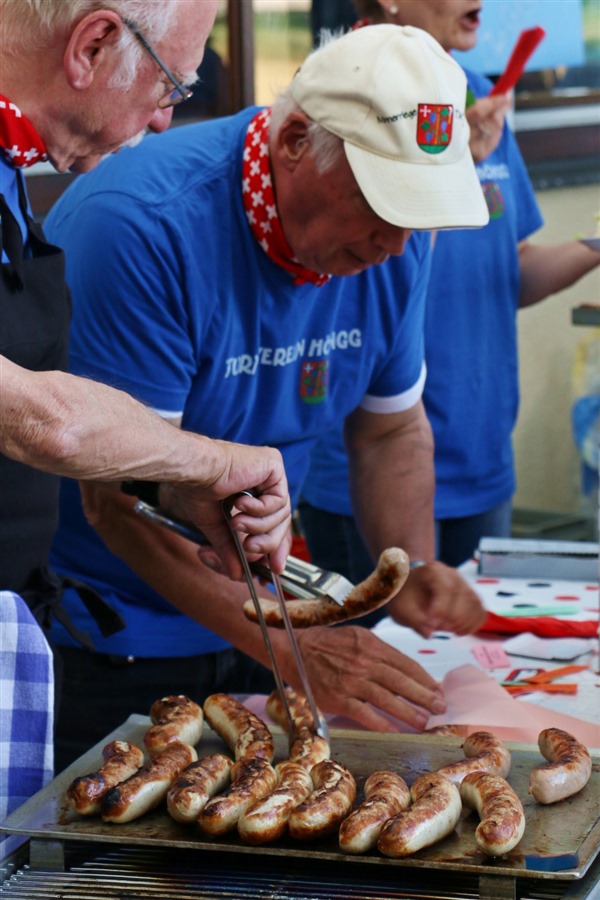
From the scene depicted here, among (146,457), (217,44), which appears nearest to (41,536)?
(146,457)

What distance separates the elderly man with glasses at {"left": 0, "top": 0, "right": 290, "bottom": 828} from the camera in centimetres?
156

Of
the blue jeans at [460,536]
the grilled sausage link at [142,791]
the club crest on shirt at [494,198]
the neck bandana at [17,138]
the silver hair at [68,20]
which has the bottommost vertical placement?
the blue jeans at [460,536]

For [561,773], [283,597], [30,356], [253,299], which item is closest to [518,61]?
[253,299]

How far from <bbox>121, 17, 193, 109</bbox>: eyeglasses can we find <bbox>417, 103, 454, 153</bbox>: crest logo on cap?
0.41 meters

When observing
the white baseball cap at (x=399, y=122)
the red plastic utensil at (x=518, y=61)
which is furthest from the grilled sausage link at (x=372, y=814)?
the red plastic utensil at (x=518, y=61)

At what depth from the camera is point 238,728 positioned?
5.35ft

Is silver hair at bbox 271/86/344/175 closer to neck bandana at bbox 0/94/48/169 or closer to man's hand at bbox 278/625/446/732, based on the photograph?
neck bandana at bbox 0/94/48/169

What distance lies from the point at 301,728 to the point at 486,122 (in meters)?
1.96

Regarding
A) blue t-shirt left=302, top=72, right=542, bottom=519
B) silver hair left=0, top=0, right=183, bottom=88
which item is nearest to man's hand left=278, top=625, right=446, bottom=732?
silver hair left=0, top=0, right=183, bottom=88

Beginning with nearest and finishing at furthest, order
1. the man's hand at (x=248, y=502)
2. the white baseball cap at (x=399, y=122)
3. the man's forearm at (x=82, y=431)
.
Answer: the man's forearm at (x=82, y=431) → the man's hand at (x=248, y=502) → the white baseball cap at (x=399, y=122)

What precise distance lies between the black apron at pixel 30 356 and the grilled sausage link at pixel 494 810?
2.41 feet

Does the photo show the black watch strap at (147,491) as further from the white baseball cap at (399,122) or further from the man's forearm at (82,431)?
the white baseball cap at (399,122)

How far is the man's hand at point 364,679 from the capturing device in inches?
74.0

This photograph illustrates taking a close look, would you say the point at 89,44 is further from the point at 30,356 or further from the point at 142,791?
the point at 142,791
